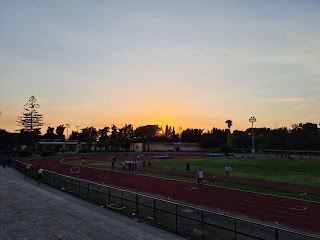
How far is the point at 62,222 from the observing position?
624 inches

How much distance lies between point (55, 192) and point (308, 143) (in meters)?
117

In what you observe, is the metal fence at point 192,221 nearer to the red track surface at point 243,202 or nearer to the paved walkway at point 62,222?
the paved walkway at point 62,222

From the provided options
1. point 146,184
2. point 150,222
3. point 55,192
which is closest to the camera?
point 150,222

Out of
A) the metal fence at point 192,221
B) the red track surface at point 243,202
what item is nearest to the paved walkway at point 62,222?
the metal fence at point 192,221

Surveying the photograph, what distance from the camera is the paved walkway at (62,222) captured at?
13805mm

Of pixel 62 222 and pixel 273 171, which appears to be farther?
pixel 273 171

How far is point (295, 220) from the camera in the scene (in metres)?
17.4

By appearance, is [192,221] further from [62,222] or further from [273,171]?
[273,171]

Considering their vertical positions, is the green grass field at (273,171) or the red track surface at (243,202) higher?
the green grass field at (273,171)

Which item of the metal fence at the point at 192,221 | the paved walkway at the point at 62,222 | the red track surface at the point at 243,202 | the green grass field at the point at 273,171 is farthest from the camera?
the green grass field at the point at 273,171

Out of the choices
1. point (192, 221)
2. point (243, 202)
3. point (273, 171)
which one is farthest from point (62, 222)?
point (273, 171)

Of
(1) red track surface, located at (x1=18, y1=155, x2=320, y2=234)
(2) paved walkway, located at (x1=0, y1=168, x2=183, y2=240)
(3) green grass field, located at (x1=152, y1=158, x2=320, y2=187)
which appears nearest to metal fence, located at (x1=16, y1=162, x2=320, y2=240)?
(2) paved walkway, located at (x1=0, y1=168, x2=183, y2=240)

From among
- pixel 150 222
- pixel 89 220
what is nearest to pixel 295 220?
pixel 150 222

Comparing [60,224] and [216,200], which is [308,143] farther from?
[60,224]
